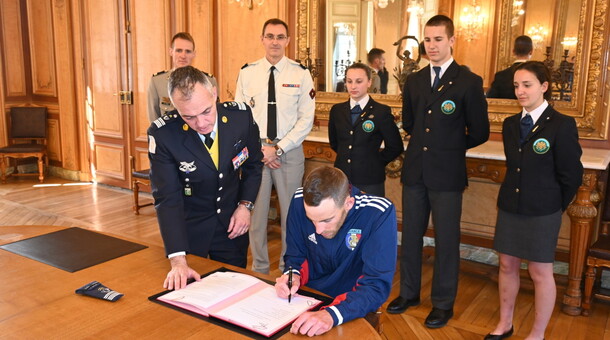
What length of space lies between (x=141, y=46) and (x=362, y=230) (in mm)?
4968

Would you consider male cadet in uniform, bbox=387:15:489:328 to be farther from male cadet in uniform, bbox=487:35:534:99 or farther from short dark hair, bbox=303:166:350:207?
short dark hair, bbox=303:166:350:207

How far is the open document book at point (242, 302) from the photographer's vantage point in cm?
138

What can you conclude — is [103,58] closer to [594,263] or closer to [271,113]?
[271,113]

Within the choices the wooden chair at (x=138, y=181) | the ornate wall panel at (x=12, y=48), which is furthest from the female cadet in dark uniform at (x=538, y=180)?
the ornate wall panel at (x=12, y=48)

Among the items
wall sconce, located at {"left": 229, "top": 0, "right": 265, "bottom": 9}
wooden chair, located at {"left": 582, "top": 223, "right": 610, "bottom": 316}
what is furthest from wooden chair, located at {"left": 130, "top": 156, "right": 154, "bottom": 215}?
wooden chair, located at {"left": 582, "top": 223, "right": 610, "bottom": 316}

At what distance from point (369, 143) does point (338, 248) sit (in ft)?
4.90

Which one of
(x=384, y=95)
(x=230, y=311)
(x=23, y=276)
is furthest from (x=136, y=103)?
(x=230, y=311)

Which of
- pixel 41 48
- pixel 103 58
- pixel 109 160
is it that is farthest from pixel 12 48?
pixel 109 160

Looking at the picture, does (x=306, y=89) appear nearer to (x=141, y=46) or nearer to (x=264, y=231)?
(x=264, y=231)

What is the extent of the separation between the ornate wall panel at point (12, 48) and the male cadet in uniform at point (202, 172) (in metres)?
6.29

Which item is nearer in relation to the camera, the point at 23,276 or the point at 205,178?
the point at 23,276

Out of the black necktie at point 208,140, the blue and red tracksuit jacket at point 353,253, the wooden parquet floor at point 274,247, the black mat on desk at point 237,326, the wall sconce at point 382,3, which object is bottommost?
the wooden parquet floor at point 274,247

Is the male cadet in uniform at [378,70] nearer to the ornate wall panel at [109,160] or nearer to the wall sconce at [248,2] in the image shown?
the wall sconce at [248,2]

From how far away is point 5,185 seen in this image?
6.61 m
